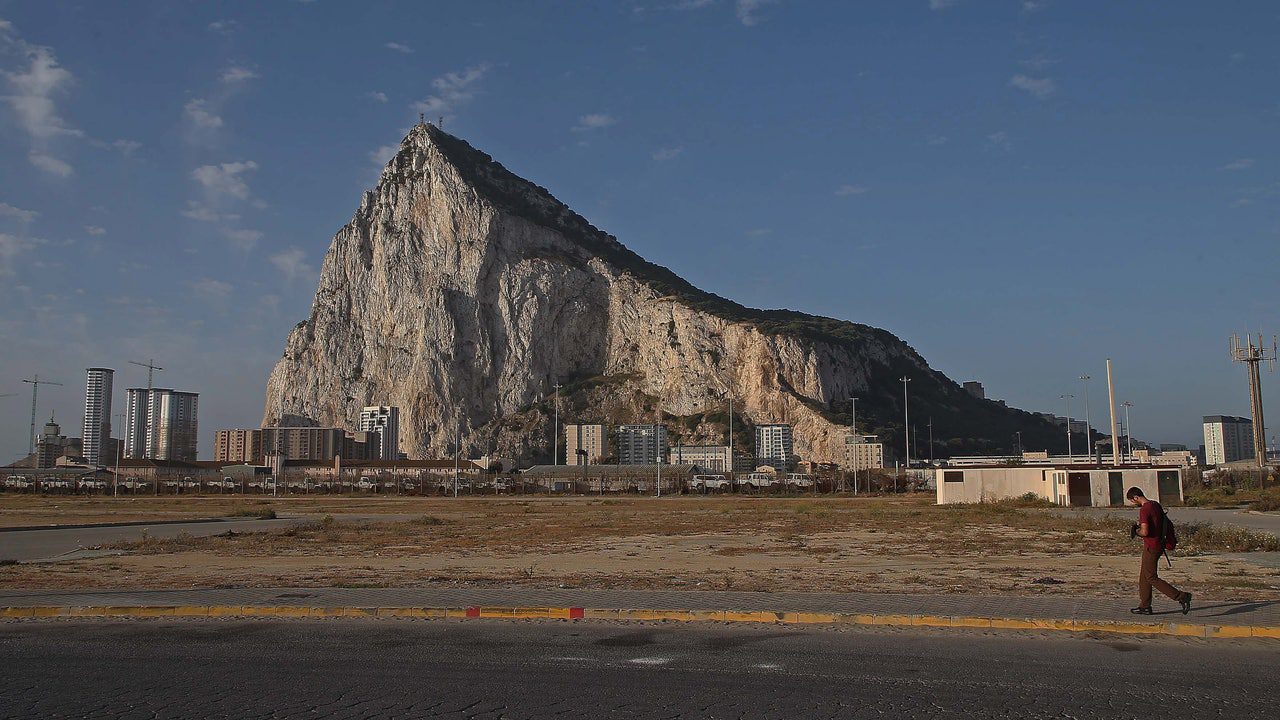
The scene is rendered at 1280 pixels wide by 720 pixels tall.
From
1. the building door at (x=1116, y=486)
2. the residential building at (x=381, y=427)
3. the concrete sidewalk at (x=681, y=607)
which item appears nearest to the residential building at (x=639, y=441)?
the residential building at (x=381, y=427)

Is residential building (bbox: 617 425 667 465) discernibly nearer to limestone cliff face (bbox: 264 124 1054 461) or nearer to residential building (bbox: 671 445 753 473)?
residential building (bbox: 671 445 753 473)

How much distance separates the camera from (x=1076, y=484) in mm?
52656

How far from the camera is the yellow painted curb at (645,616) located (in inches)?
→ 446

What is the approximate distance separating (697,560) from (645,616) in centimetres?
934

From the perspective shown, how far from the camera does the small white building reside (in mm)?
51562

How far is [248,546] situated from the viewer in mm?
26547

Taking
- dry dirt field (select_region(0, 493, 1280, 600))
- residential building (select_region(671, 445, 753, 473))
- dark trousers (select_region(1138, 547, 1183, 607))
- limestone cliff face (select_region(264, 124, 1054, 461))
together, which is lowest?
dry dirt field (select_region(0, 493, 1280, 600))

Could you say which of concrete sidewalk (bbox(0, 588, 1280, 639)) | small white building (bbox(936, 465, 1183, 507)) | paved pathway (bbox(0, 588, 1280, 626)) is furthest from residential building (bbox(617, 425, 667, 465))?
concrete sidewalk (bbox(0, 588, 1280, 639))

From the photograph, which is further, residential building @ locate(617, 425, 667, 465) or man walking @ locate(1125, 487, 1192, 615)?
residential building @ locate(617, 425, 667, 465)

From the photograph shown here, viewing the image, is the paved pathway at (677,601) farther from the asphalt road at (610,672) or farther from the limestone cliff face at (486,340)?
the limestone cliff face at (486,340)

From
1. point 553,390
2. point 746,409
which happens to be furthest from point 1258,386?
point 553,390

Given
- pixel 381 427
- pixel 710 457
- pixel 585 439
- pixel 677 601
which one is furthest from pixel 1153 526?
pixel 381 427

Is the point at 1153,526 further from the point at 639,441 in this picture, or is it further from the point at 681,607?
the point at 639,441

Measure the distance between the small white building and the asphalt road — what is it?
44.2 meters
